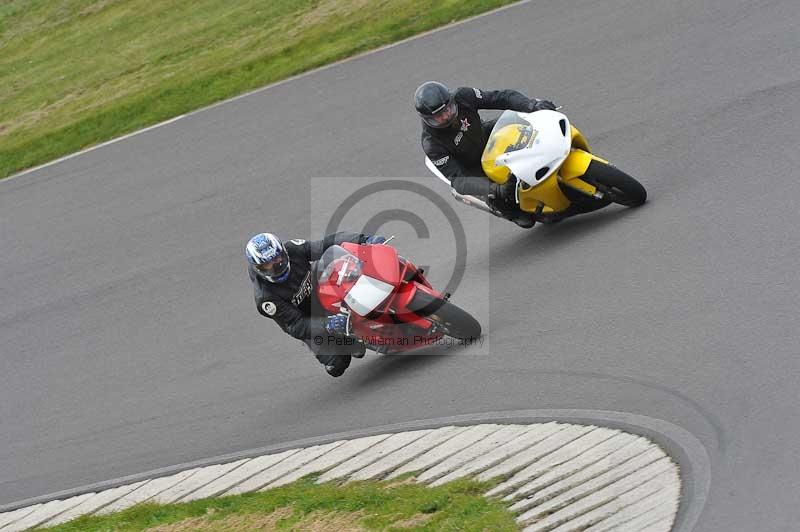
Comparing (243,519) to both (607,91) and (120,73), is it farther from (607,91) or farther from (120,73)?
(120,73)

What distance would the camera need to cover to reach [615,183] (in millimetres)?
9172

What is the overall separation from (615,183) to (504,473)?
11.0 feet

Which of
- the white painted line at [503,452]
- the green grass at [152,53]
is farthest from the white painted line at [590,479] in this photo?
the green grass at [152,53]

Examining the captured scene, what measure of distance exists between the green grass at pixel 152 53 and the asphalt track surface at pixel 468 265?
0.91 meters

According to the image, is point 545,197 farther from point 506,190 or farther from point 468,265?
point 468,265

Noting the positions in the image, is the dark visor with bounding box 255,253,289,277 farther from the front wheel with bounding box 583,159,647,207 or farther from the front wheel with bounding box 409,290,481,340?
the front wheel with bounding box 583,159,647,207

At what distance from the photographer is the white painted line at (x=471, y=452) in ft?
23.4

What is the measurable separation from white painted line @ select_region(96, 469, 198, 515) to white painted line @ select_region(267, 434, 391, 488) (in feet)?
3.43

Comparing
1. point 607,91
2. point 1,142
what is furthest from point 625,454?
point 1,142

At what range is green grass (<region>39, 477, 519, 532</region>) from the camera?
6.43 metres

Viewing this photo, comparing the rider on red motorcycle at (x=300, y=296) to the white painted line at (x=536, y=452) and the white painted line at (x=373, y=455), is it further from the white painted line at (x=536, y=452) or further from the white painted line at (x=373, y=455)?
the white painted line at (x=536, y=452)

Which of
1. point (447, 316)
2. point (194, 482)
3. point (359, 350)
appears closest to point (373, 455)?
point (447, 316)

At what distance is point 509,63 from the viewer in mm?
13633

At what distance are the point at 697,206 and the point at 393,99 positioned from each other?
5775mm
